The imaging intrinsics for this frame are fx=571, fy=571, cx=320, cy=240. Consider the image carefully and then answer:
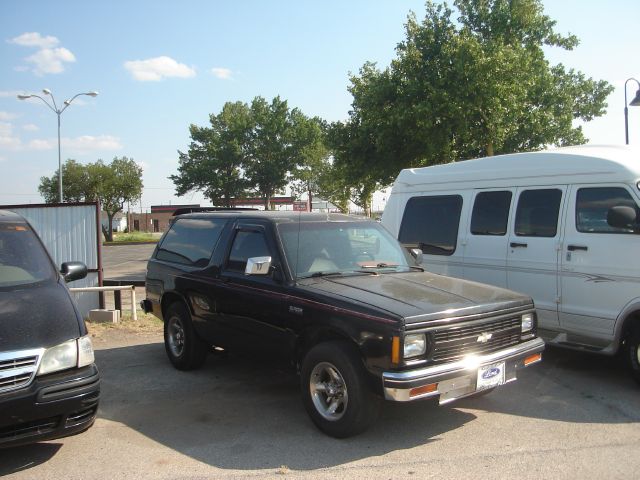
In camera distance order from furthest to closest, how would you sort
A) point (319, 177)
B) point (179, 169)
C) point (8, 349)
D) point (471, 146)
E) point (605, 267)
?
point (179, 169) < point (319, 177) < point (471, 146) < point (605, 267) < point (8, 349)

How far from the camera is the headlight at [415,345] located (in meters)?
4.10

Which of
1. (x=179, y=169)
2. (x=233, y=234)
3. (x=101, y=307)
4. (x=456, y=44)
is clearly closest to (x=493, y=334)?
(x=233, y=234)

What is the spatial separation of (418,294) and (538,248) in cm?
260

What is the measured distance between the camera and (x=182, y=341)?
6656 mm

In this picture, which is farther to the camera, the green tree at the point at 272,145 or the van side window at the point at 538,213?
the green tree at the point at 272,145

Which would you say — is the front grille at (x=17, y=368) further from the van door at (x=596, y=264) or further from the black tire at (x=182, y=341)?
the van door at (x=596, y=264)

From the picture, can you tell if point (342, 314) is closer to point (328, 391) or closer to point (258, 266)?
point (328, 391)

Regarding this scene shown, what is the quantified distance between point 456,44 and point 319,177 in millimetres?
37972

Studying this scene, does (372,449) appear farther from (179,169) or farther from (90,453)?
(179,169)

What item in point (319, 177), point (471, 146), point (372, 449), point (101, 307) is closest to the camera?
point (372, 449)

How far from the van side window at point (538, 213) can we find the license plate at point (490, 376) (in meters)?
2.49

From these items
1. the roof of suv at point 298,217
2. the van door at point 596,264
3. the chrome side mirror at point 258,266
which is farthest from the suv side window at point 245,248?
the van door at point 596,264

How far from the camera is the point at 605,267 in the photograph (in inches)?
231

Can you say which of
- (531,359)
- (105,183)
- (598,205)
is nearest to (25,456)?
(531,359)
